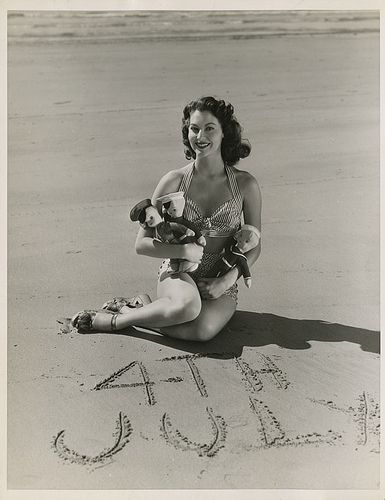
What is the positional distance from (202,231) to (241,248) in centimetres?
18

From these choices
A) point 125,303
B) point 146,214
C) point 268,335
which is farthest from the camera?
point 125,303

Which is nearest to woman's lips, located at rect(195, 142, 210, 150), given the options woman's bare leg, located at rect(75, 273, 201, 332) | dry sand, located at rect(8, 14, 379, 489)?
woman's bare leg, located at rect(75, 273, 201, 332)

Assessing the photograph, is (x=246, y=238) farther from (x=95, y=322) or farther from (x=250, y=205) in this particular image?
(x=95, y=322)

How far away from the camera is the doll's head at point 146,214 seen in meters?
2.78

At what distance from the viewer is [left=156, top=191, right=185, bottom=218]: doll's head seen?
2846mm

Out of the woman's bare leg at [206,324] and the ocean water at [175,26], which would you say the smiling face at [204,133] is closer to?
the woman's bare leg at [206,324]

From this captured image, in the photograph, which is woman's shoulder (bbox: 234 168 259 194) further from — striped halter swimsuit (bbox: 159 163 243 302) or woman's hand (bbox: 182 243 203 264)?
woman's hand (bbox: 182 243 203 264)

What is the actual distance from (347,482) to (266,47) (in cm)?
379

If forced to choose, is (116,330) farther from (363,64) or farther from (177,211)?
(363,64)

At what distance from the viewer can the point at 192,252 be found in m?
2.84

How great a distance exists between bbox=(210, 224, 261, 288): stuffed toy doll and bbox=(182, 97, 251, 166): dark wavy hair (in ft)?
1.06

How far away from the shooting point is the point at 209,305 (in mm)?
2936

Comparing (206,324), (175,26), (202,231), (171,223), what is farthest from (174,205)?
(175,26)

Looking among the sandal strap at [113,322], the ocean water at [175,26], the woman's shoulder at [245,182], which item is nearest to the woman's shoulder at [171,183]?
the woman's shoulder at [245,182]
